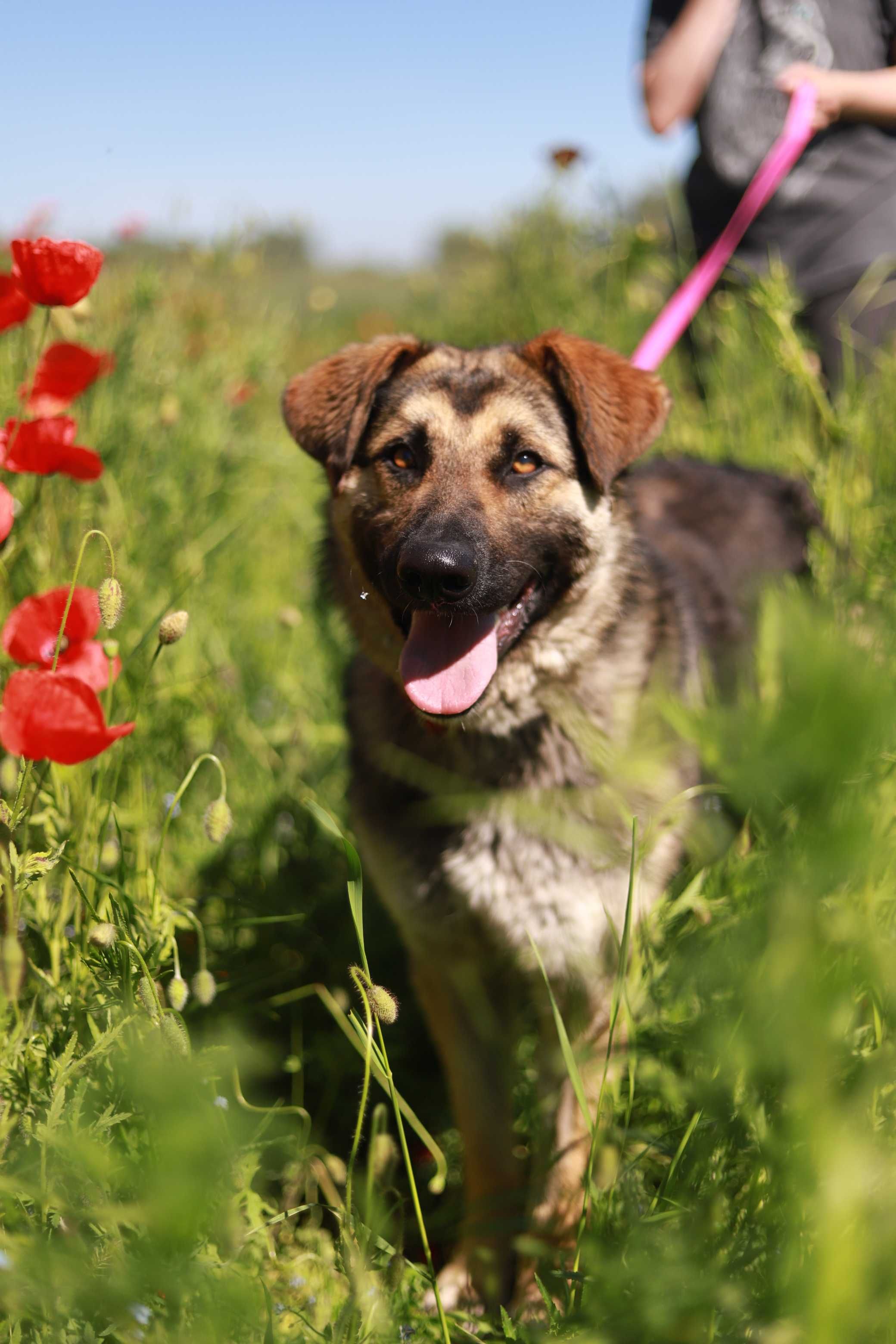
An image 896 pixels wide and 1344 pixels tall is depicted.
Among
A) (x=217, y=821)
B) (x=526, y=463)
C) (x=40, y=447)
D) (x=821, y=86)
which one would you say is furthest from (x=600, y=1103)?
(x=821, y=86)

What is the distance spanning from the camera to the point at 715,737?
3.12 ft

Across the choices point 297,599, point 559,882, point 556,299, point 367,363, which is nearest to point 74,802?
point 559,882

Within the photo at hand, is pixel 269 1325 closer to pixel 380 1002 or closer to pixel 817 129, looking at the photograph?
pixel 380 1002

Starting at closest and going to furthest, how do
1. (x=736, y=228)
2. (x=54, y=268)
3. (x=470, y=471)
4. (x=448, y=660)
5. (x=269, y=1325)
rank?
(x=269, y=1325) < (x=54, y=268) < (x=448, y=660) < (x=470, y=471) < (x=736, y=228)

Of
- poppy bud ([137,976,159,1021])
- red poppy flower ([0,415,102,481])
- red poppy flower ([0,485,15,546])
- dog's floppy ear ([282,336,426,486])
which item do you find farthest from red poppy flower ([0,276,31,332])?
poppy bud ([137,976,159,1021])

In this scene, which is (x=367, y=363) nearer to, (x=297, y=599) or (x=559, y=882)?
(x=559, y=882)

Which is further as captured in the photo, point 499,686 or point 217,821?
point 499,686

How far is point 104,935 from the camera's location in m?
1.46

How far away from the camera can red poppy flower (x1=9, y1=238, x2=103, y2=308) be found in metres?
1.73

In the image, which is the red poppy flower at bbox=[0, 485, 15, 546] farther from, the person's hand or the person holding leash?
the person's hand

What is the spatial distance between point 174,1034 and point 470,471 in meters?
1.57

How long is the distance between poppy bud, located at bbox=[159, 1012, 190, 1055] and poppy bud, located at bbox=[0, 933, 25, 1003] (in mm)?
212

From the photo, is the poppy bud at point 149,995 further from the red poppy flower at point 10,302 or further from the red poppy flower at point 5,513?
the red poppy flower at point 10,302

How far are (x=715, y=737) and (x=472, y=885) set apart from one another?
1554 mm
